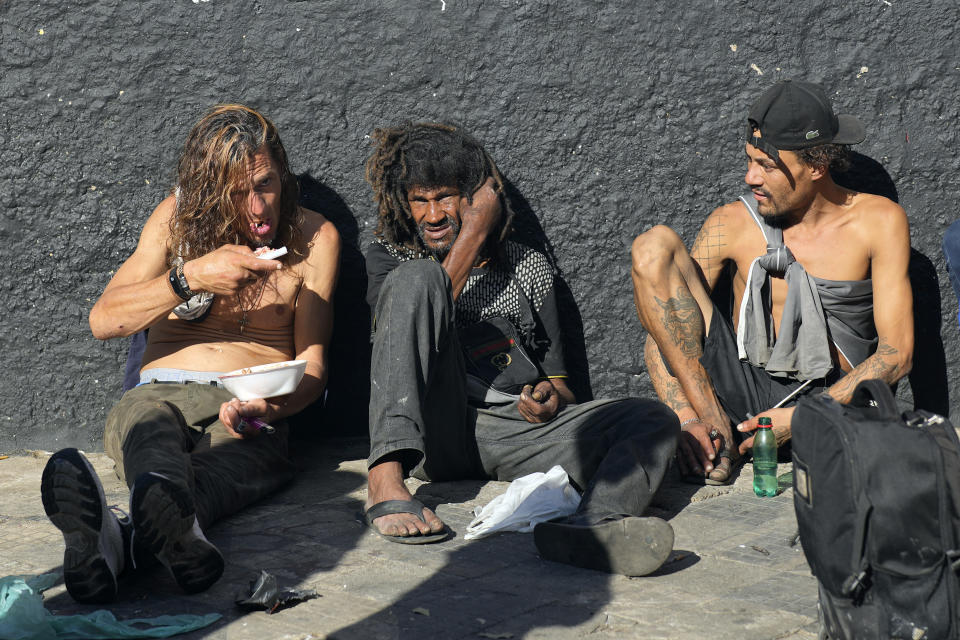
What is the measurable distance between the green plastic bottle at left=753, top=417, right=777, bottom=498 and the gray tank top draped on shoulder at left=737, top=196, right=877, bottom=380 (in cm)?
37

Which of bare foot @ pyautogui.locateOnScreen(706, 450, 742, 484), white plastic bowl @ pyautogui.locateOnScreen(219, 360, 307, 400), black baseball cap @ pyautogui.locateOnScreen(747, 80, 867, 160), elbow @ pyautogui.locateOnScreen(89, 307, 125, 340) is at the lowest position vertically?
bare foot @ pyautogui.locateOnScreen(706, 450, 742, 484)

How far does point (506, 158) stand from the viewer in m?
4.26

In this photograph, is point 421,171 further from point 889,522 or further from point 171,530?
point 889,522

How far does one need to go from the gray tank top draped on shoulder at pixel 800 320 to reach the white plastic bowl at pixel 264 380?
5.55ft

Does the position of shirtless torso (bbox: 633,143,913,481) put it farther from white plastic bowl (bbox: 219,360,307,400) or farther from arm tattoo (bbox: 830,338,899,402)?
white plastic bowl (bbox: 219,360,307,400)

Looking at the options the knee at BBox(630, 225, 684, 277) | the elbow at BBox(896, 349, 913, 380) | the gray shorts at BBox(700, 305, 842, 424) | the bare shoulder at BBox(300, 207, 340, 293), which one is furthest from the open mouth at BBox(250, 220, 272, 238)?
the elbow at BBox(896, 349, 913, 380)

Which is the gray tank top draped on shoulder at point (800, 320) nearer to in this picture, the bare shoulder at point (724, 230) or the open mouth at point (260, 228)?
the bare shoulder at point (724, 230)

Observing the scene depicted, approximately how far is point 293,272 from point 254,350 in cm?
32

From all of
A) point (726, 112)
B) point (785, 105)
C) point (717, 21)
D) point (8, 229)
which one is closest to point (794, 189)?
point (785, 105)

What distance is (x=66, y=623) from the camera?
2256mm

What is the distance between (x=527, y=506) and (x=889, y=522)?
1.33 m

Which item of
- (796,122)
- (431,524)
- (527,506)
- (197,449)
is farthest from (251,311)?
(796,122)

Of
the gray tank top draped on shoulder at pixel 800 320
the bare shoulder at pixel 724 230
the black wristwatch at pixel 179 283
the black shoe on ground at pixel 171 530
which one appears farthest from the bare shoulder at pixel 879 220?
the black shoe on ground at pixel 171 530

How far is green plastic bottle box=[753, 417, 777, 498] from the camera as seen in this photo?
3.36 metres
